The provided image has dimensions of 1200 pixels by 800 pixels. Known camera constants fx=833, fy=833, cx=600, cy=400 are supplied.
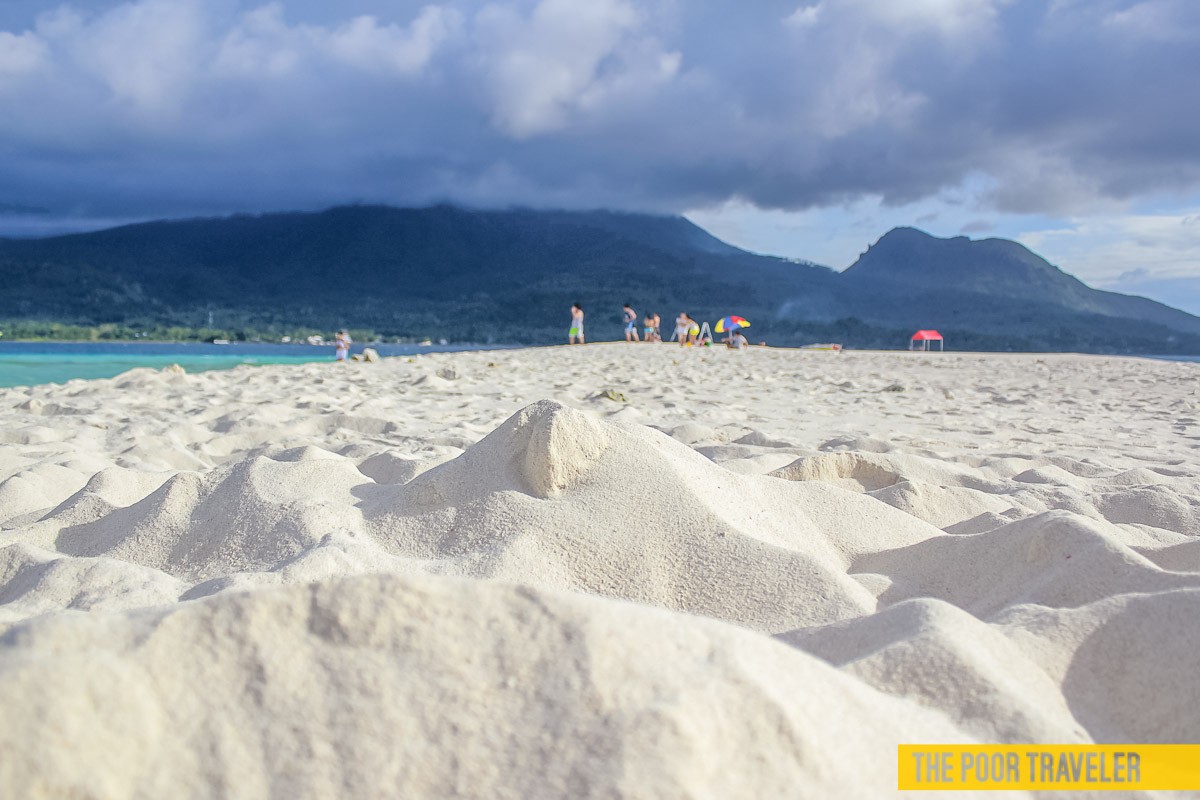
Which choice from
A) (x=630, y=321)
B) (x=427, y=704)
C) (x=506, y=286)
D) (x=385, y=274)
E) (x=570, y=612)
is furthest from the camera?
(x=385, y=274)

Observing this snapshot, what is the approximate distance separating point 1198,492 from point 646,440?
2.15 m

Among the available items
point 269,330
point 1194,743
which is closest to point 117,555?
point 1194,743

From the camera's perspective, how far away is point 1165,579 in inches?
58.1

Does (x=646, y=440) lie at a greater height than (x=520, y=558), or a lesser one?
greater

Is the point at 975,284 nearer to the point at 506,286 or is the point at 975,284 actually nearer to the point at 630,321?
the point at 506,286

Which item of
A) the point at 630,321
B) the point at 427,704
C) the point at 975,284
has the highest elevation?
the point at 975,284

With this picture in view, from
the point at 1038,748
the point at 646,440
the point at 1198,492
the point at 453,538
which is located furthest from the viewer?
the point at 1198,492

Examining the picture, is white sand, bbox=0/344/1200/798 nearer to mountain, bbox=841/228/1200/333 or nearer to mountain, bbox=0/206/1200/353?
mountain, bbox=0/206/1200/353

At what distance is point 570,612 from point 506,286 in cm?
8948

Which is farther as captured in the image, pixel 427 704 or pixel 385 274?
pixel 385 274

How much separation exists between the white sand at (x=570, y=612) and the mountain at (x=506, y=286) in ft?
138

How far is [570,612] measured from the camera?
39.5 inches

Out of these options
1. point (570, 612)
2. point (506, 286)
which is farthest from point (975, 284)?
point (570, 612)

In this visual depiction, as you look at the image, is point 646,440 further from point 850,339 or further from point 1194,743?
point 850,339
